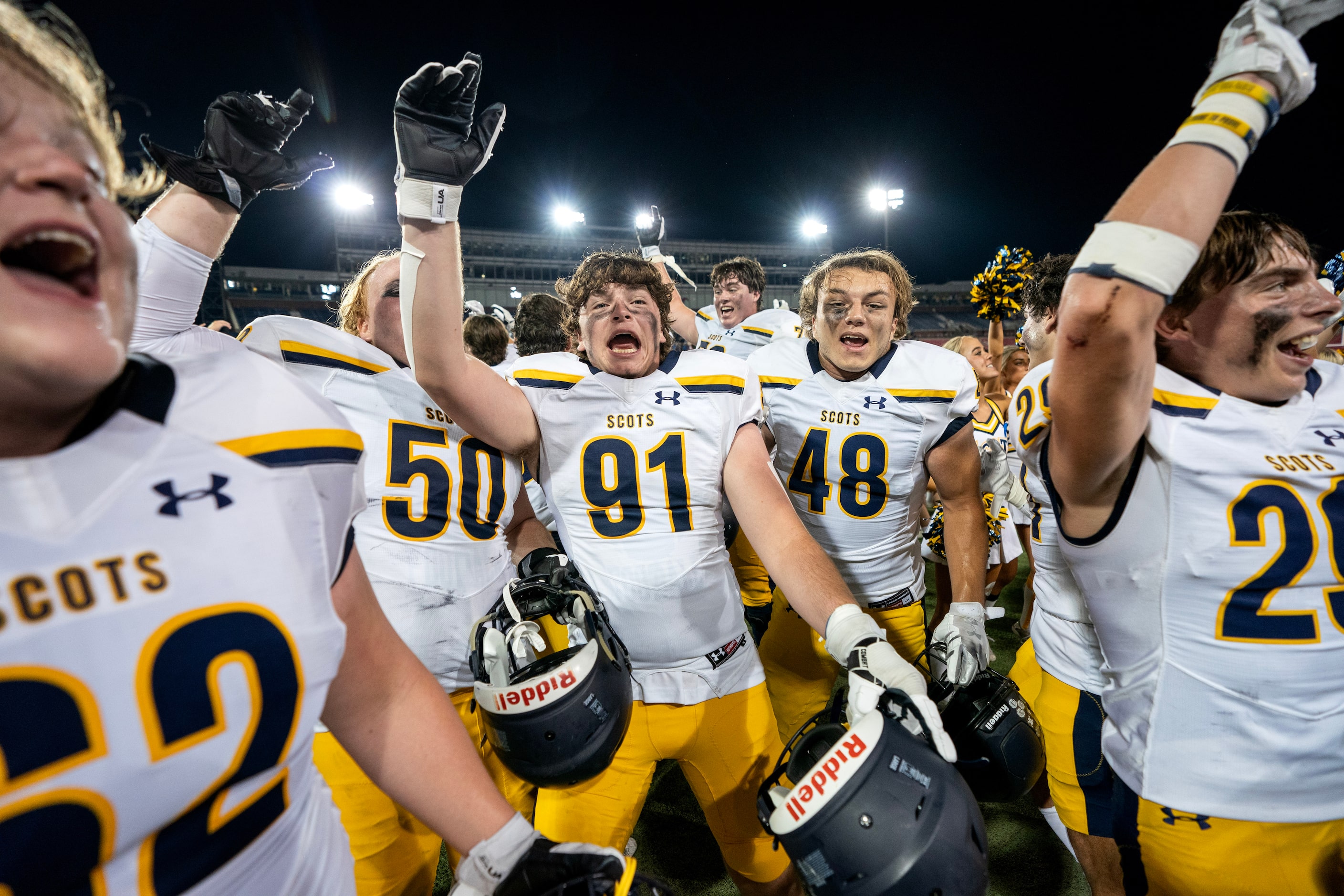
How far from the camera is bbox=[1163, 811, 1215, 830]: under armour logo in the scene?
1699mm

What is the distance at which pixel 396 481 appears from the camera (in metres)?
2.35

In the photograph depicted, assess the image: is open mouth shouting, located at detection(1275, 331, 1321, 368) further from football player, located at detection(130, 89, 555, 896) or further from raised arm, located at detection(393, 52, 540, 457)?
football player, located at detection(130, 89, 555, 896)

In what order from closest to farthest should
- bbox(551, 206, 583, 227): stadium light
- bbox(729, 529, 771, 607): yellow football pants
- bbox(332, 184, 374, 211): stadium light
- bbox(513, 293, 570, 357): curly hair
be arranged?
bbox(513, 293, 570, 357): curly hair, bbox(729, 529, 771, 607): yellow football pants, bbox(332, 184, 374, 211): stadium light, bbox(551, 206, 583, 227): stadium light

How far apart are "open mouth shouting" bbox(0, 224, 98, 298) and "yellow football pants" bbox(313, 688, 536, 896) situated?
165 cm

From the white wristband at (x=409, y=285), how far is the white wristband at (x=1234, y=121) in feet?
7.08

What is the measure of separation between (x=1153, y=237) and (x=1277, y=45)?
62cm

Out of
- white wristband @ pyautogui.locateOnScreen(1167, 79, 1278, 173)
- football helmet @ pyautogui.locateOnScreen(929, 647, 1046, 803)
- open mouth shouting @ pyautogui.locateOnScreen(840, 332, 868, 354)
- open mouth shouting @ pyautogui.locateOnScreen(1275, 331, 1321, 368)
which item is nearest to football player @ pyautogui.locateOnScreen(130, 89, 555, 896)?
football helmet @ pyautogui.locateOnScreen(929, 647, 1046, 803)

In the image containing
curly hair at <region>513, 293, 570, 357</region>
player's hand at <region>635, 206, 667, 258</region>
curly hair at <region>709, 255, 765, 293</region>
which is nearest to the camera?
curly hair at <region>513, 293, 570, 357</region>

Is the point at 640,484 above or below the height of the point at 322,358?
below

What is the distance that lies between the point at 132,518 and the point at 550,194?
47598 mm

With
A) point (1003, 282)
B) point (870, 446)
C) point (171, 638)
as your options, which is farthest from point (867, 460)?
point (1003, 282)

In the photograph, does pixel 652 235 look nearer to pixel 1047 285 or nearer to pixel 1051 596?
pixel 1047 285

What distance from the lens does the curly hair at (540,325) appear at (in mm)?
4723

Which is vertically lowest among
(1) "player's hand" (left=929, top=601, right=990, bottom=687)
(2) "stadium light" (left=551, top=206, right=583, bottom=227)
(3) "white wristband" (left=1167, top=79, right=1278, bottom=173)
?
(1) "player's hand" (left=929, top=601, right=990, bottom=687)
